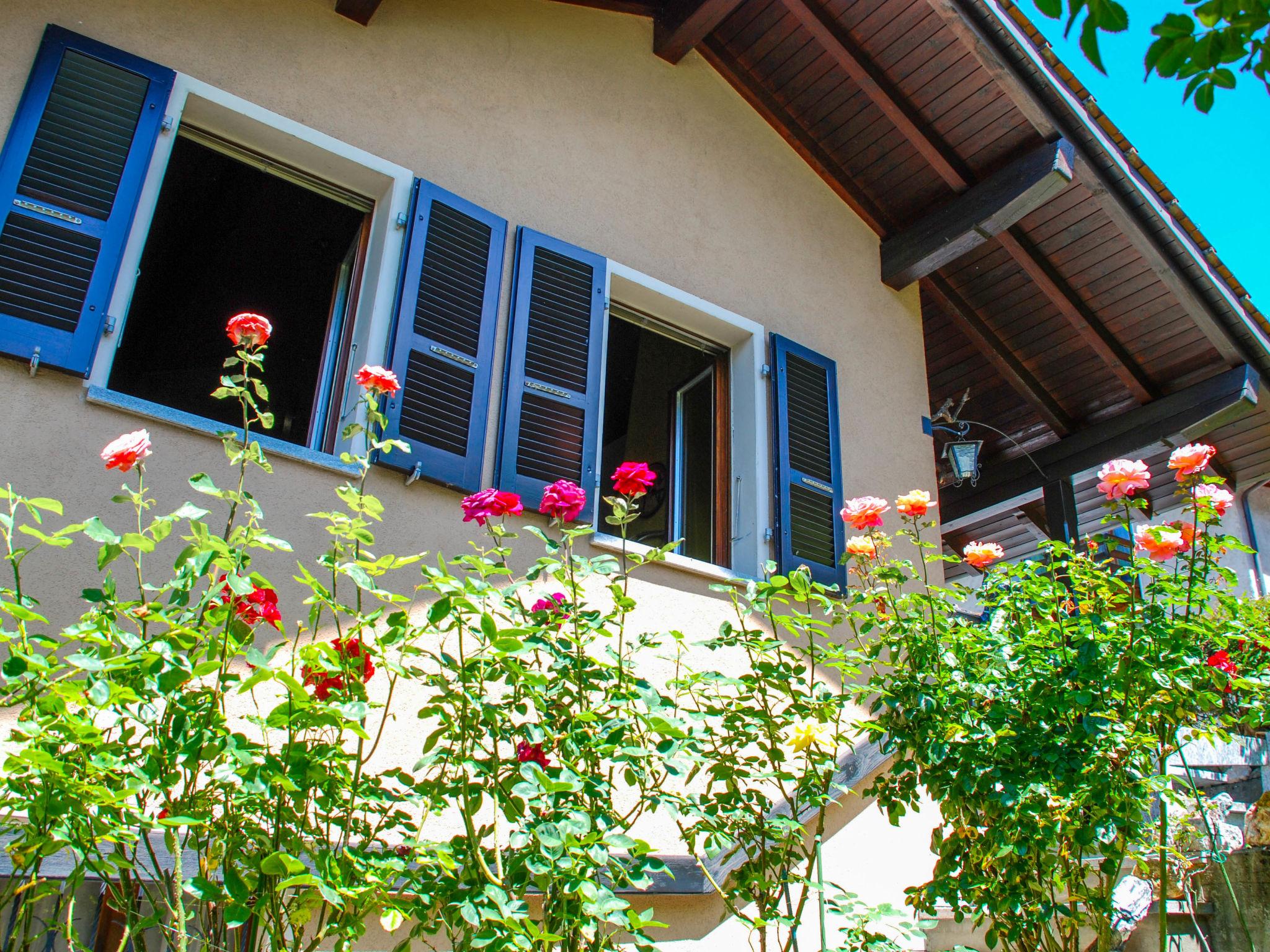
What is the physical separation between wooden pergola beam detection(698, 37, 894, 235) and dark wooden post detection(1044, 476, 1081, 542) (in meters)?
2.20

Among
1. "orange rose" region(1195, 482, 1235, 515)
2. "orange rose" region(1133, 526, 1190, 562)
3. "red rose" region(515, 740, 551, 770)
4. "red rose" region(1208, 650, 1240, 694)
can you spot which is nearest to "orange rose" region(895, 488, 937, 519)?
"orange rose" region(1133, 526, 1190, 562)

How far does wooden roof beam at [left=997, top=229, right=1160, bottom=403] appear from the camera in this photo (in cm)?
606

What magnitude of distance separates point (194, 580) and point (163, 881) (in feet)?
2.01

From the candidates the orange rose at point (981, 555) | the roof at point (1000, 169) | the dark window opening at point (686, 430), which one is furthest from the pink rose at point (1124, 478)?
the roof at point (1000, 169)

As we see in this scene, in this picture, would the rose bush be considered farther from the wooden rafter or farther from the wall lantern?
the wall lantern

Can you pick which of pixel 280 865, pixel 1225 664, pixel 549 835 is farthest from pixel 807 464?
pixel 280 865

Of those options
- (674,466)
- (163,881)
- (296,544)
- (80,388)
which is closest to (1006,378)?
(674,466)

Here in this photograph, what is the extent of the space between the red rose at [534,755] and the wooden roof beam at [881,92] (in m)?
4.34

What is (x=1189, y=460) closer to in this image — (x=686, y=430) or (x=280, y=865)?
(x=280, y=865)

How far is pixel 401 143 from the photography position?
14.4ft

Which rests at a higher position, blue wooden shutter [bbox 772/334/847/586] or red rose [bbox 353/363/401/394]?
blue wooden shutter [bbox 772/334/847/586]

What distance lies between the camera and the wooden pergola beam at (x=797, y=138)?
5988 mm

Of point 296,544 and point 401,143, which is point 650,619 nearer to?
point 296,544

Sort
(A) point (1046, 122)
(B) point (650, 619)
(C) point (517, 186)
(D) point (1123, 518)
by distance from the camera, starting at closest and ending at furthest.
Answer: (D) point (1123, 518), (B) point (650, 619), (C) point (517, 186), (A) point (1046, 122)
